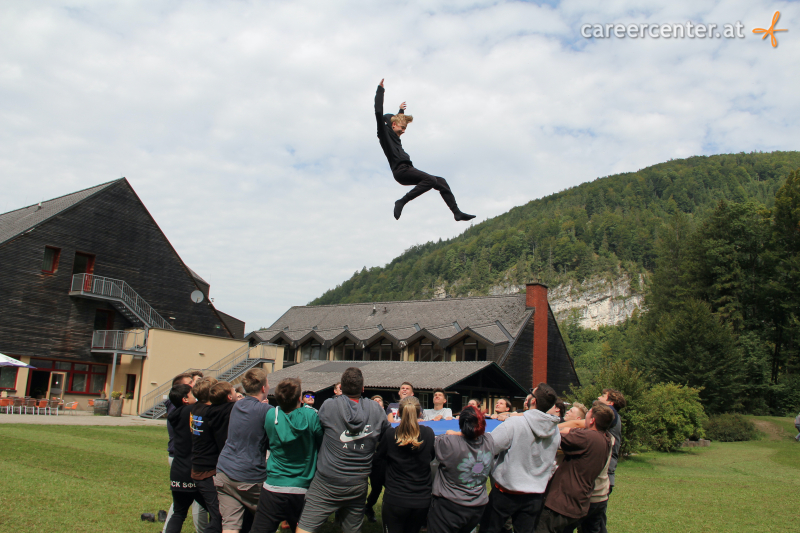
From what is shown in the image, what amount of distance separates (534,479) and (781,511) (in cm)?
762

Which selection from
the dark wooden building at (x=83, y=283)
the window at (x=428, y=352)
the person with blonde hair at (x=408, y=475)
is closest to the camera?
the person with blonde hair at (x=408, y=475)

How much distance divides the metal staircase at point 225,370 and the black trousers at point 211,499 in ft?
81.7

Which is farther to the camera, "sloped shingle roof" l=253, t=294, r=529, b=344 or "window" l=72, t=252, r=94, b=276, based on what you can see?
"sloped shingle roof" l=253, t=294, r=529, b=344

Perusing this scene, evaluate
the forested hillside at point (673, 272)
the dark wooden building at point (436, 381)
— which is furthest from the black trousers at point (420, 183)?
the dark wooden building at point (436, 381)

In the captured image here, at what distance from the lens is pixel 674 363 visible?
36188 millimetres

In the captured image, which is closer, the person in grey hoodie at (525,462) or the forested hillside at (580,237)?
the person in grey hoodie at (525,462)

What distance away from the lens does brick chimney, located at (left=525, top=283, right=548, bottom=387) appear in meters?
37.9

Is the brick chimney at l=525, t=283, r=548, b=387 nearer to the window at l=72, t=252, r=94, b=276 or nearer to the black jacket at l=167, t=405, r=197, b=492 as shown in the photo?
the window at l=72, t=252, r=94, b=276

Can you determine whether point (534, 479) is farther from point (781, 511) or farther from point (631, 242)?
point (631, 242)

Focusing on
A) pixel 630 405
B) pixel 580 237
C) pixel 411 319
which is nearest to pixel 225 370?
pixel 411 319

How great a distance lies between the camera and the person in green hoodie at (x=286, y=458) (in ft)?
16.0

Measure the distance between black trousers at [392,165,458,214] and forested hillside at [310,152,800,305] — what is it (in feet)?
375

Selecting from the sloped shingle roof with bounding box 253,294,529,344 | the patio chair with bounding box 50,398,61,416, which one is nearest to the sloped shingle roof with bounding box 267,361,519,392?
the sloped shingle roof with bounding box 253,294,529,344

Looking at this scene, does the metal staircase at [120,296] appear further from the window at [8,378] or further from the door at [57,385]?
the window at [8,378]
